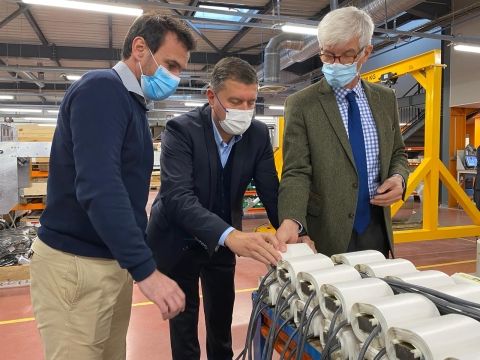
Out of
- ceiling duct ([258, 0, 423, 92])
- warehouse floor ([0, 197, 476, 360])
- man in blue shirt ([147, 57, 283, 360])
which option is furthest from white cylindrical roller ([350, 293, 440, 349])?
ceiling duct ([258, 0, 423, 92])

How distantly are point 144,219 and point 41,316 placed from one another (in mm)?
433

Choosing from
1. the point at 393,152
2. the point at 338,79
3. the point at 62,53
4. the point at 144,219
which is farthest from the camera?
the point at 62,53

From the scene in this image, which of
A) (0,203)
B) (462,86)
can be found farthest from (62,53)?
(462,86)

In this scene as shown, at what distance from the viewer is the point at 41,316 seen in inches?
49.4

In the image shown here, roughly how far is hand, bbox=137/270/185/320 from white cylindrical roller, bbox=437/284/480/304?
711 millimetres

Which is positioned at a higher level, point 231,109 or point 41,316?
point 231,109

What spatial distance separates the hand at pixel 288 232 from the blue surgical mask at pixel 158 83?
25.9 inches

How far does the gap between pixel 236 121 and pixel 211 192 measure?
31 cm

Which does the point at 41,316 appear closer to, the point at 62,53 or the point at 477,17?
the point at 477,17

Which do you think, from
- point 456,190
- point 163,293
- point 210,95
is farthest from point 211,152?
point 456,190

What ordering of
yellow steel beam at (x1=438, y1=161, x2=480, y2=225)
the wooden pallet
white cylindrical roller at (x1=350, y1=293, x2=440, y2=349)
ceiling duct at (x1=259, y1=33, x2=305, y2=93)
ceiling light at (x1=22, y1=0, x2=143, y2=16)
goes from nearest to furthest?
1. white cylindrical roller at (x1=350, y1=293, x2=440, y2=349)
2. the wooden pallet
3. ceiling light at (x1=22, y1=0, x2=143, y2=16)
4. yellow steel beam at (x1=438, y1=161, x2=480, y2=225)
5. ceiling duct at (x1=259, y1=33, x2=305, y2=93)

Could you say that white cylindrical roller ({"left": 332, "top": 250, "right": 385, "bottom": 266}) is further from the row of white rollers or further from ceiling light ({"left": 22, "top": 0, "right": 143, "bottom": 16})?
ceiling light ({"left": 22, "top": 0, "right": 143, "bottom": 16})

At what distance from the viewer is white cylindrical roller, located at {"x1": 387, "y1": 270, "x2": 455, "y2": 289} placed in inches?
42.3

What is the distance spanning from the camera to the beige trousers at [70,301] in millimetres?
1242
